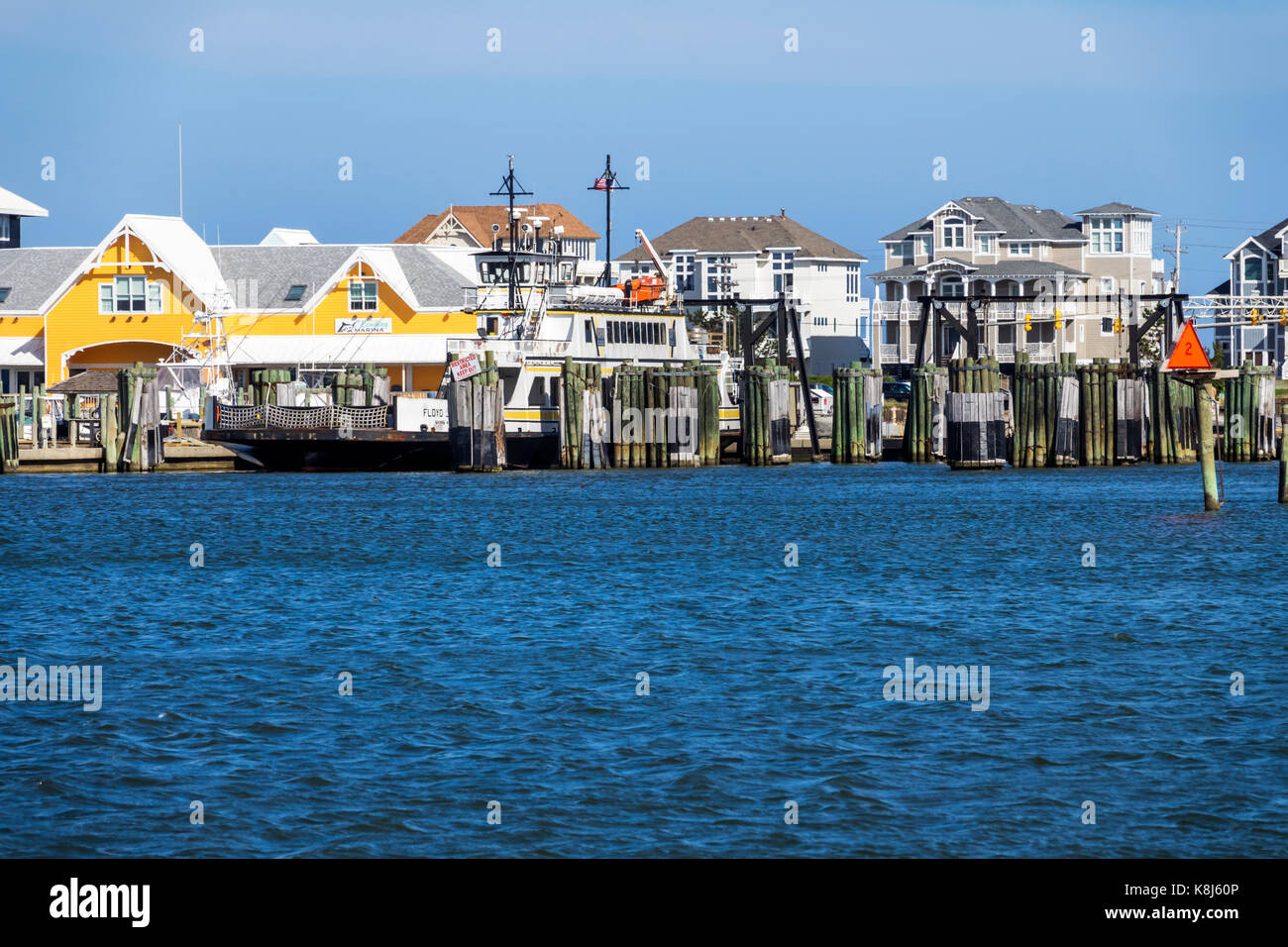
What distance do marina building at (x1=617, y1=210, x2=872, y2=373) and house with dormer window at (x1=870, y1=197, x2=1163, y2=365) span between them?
12.4 metres

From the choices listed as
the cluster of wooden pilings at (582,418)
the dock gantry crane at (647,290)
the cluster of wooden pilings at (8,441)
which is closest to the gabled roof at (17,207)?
the cluster of wooden pilings at (8,441)

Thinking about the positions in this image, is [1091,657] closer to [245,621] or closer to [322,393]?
[245,621]

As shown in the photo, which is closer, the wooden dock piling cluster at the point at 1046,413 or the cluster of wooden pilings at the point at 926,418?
the wooden dock piling cluster at the point at 1046,413

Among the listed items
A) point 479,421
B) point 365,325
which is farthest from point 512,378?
point 365,325

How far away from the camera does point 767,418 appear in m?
46.8

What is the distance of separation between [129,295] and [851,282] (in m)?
66.0

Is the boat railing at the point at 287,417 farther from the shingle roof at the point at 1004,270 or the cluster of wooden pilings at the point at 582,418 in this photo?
the shingle roof at the point at 1004,270

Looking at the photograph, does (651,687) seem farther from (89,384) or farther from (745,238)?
(745,238)

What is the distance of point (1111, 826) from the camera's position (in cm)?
1166

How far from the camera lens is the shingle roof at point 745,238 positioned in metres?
117

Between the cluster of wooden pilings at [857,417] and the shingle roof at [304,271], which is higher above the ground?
the shingle roof at [304,271]

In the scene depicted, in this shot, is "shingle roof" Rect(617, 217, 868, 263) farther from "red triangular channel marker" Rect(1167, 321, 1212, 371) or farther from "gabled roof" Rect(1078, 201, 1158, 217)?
"red triangular channel marker" Rect(1167, 321, 1212, 371)

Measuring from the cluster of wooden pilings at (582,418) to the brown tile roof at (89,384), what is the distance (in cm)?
1712
